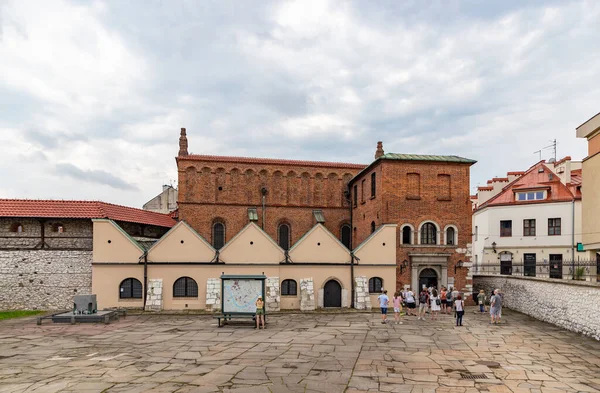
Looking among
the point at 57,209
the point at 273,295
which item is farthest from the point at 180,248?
the point at 57,209

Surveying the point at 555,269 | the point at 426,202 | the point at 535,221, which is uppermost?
the point at 426,202

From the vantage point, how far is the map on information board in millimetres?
20578

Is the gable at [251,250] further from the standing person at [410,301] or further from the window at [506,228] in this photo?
the window at [506,228]

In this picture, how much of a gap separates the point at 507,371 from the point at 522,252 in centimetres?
2978

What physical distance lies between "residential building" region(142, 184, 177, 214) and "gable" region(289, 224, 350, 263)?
3157cm

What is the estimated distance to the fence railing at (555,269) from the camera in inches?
864

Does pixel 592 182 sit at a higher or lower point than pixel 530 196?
higher

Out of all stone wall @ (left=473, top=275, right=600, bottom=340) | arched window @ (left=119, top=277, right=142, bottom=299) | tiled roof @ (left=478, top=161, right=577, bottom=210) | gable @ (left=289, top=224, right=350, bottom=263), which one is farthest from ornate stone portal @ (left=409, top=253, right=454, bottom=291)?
arched window @ (left=119, top=277, right=142, bottom=299)

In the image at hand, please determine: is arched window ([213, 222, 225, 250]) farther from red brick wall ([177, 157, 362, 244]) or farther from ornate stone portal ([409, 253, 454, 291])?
ornate stone portal ([409, 253, 454, 291])

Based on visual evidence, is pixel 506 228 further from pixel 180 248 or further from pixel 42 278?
pixel 42 278

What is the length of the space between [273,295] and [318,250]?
13.0 ft

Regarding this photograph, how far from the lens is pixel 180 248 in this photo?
2603 centimetres

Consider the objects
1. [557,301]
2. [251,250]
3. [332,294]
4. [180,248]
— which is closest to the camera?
[557,301]

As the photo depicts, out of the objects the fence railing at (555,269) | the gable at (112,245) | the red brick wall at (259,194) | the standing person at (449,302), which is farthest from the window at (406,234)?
the gable at (112,245)
